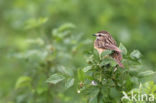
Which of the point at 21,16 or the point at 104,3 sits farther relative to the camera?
the point at 104,3

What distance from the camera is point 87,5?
12.3 meters

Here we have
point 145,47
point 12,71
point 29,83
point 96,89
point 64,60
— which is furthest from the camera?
point 145,47

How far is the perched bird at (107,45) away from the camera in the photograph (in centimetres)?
490

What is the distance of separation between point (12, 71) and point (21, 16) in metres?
1.64

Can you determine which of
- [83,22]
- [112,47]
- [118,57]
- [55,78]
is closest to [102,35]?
[112,47]

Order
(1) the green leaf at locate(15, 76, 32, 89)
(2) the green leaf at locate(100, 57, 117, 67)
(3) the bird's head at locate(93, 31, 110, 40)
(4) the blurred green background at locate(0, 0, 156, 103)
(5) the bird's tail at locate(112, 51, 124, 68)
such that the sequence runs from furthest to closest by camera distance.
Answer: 1. (4) the blurred green background at locate(0, 0, 156, 103)
2. (1) the green leaf at locate(15, 76, 32, 89)
3. (3) the bird's head at locate(93, 31, 110, 40)
4. (5) the bird's tail at locate(112, 51, 124, 68)
5. (2) the green leaf at locate(100, 57, 117, 67)

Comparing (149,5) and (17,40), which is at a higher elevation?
(149,5)

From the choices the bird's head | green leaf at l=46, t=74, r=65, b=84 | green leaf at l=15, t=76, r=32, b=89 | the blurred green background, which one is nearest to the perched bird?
the bird's head

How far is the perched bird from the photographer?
4898mm

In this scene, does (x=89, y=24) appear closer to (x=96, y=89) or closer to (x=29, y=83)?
(x=29, y=83)

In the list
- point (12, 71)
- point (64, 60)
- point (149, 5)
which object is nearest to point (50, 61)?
point (64, 60)

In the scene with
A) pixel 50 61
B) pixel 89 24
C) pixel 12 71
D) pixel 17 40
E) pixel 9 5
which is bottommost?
pixel 50 61

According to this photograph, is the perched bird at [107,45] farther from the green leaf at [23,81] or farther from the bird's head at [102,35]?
the green leaf at [23,81]

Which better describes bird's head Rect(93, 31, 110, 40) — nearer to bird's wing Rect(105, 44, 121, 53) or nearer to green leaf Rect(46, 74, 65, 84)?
bird's wing Rect(105, 44, 121, 53)
